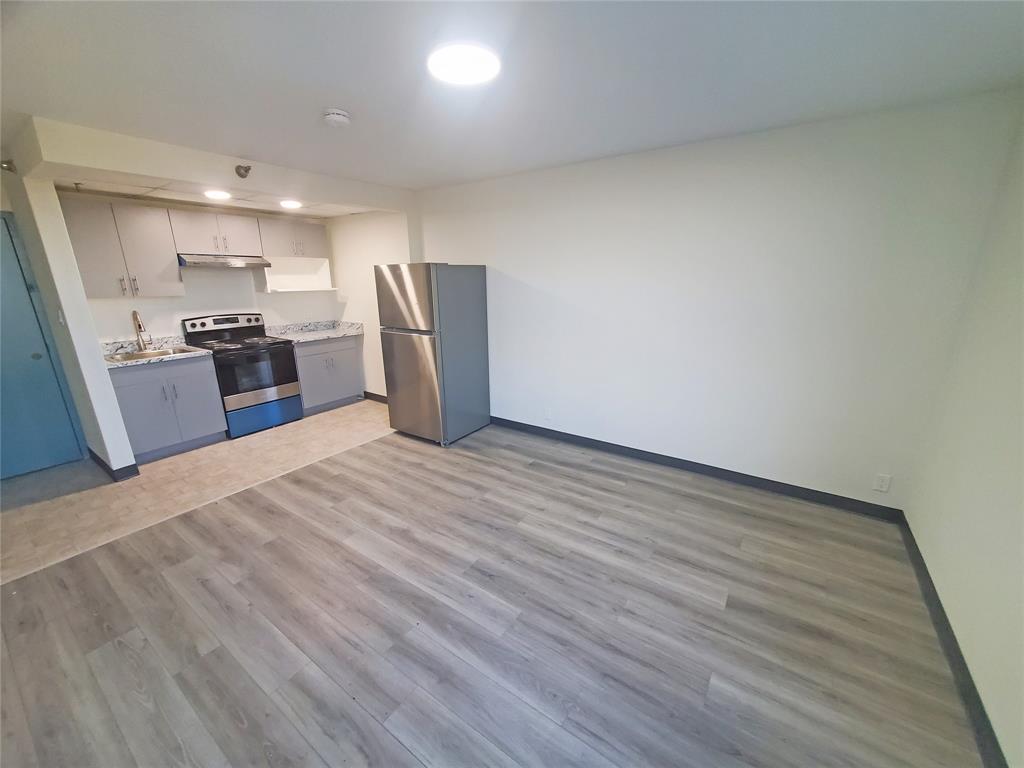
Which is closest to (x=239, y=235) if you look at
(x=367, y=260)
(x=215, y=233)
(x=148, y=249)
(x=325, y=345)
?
(x=215, y=233)

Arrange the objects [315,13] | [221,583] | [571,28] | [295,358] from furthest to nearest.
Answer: [295,358]
[221,583]
[571,28]
[315,13]

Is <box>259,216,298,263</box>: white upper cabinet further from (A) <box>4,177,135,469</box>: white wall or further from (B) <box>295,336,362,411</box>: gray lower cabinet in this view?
(A) <box>4,177,135,469</box>: white wall

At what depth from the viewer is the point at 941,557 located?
75.7 inches

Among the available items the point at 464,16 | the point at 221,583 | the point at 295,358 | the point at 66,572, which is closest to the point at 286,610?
the point at 221,583

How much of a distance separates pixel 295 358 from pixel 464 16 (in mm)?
3937

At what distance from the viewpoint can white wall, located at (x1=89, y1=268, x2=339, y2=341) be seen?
3.61 m

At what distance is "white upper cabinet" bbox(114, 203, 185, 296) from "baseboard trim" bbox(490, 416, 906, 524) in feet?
12.4

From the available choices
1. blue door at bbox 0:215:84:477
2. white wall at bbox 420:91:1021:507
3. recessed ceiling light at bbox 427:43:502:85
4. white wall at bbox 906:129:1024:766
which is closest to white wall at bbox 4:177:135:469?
blue door at bbox 0:215:84:477

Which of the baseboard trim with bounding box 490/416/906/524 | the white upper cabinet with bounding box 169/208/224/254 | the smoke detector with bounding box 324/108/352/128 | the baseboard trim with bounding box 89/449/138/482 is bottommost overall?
the baseboard trim with bounding box 89/449/138/482

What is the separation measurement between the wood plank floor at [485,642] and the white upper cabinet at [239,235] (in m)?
2.82

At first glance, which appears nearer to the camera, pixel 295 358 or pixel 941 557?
pixel 941 557

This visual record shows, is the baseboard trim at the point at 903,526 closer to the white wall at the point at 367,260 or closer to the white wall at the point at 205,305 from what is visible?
the white wall at the point at 367,260

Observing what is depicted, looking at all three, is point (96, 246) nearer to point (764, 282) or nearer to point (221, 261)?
point (221, 261)

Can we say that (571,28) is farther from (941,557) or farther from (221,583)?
(221,583)
